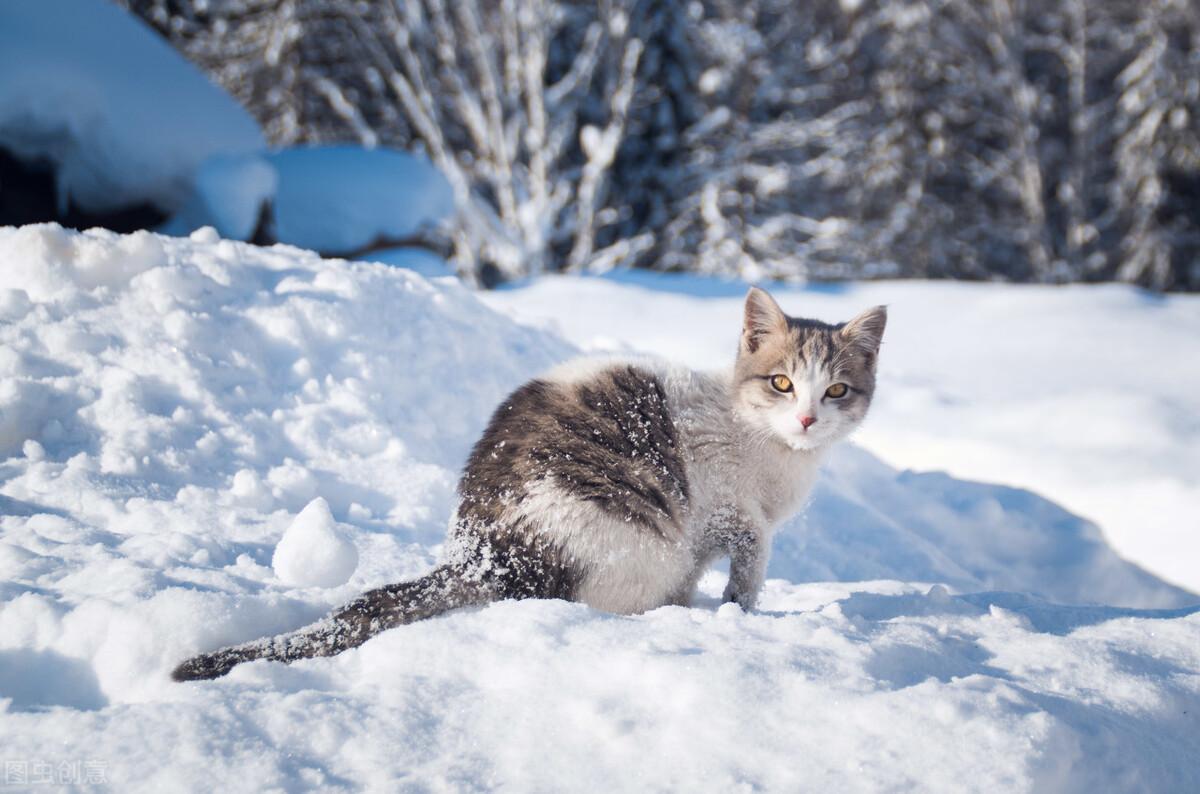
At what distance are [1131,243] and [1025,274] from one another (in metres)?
2.28

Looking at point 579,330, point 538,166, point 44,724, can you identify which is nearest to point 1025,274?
point 538,166

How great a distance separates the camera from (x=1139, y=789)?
167 centimetres

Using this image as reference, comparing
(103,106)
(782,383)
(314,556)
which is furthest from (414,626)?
(103,106)

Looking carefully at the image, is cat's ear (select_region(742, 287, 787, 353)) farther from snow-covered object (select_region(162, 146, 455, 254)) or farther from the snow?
snow-covered object (select_region(162, 146, 455, 254))

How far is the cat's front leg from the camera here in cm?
254

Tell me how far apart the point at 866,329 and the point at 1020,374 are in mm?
3819

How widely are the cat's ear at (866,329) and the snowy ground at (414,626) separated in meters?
0.93

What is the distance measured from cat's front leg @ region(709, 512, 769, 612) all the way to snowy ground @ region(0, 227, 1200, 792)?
11.2 inches

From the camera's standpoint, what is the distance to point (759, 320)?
9.70 feet

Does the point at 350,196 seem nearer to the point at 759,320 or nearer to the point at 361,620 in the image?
the point at 759,320

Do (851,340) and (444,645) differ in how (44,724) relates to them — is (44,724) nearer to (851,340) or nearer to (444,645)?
(444,645)

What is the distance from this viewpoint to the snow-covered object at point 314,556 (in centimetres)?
241

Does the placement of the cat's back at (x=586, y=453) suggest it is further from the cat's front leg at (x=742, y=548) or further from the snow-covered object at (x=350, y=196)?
the snow-covered object at (x=350, y=196)

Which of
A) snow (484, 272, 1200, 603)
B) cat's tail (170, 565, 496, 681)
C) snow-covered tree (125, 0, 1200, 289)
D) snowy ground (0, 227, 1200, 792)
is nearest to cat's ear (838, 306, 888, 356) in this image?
snowy ground (0, 227, 1200, 792)
